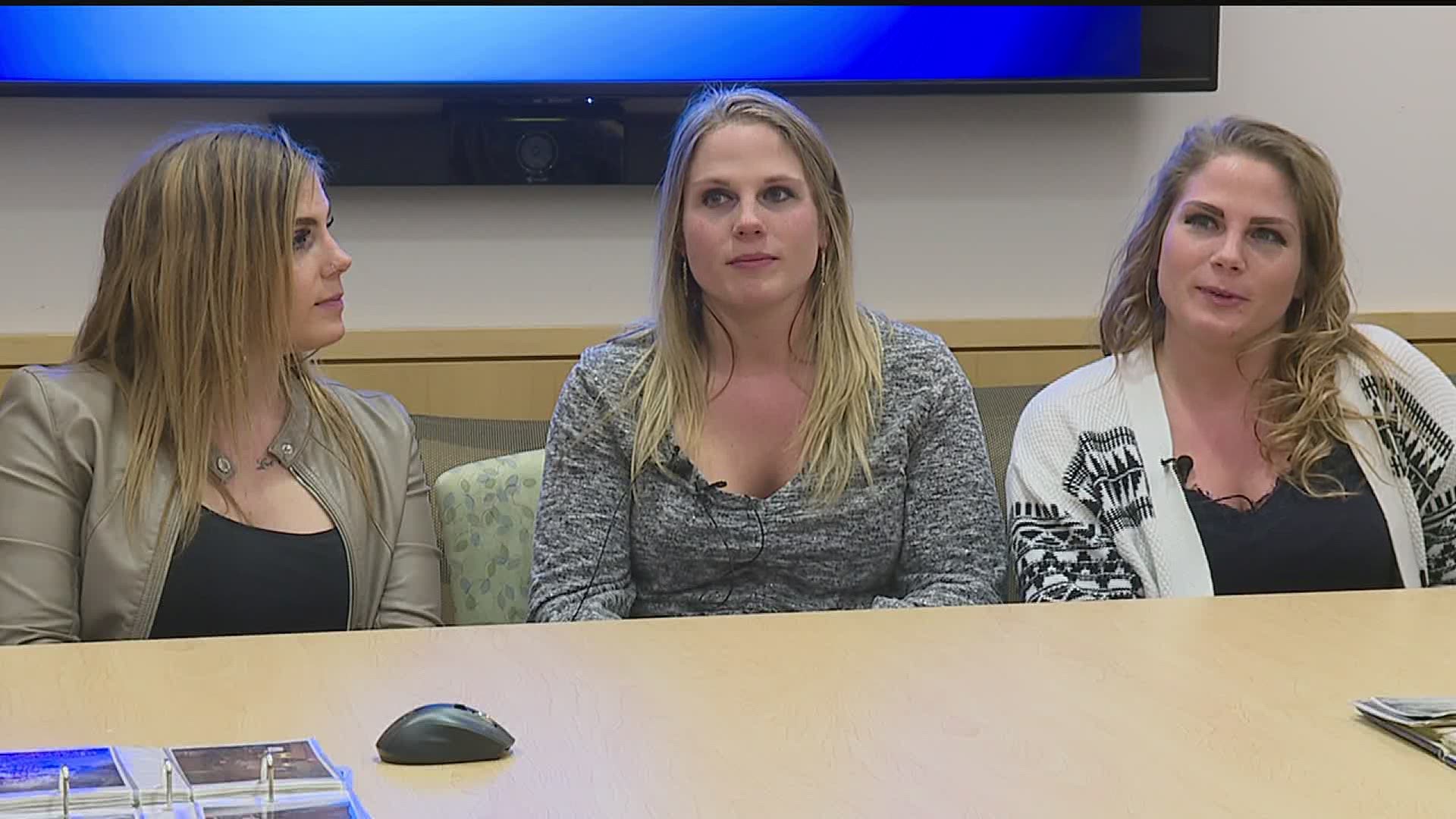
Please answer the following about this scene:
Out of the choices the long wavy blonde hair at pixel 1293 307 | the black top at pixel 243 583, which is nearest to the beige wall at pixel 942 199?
the long wavy blonde hair at pixel 1293 307

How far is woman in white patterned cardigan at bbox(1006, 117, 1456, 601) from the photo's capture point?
77.2 inches

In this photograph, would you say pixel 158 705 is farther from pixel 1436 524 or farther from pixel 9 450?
pixel 1436 524

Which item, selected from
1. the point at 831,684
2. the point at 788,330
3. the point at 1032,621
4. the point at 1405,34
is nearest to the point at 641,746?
the point at 831,684

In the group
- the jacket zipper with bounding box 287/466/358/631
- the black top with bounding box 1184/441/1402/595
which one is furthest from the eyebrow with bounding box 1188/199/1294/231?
the jacket zipper with bounding box 287/466/358/631

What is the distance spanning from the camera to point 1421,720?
3.70 ft

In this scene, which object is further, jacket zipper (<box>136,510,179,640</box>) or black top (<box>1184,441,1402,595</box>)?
black top (<box>1184,441,1402,595</box>)

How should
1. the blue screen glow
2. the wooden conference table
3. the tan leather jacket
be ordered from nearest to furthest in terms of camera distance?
the wooden conference table → the tan leather jacket → the blue screen glow

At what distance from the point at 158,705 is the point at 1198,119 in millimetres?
2180

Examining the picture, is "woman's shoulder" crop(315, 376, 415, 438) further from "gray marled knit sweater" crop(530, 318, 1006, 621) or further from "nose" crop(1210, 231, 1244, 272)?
"nose" crop(1210, 231, 1244, 272)

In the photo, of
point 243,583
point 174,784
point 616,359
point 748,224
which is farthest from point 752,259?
point 174,784

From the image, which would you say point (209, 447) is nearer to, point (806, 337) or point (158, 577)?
point (158, 577)

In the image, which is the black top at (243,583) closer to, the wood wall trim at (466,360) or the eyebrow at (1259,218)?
the wood wall trim at (466,360)

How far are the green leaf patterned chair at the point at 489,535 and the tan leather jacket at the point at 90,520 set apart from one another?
0.15 m

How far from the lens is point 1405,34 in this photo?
291cm
